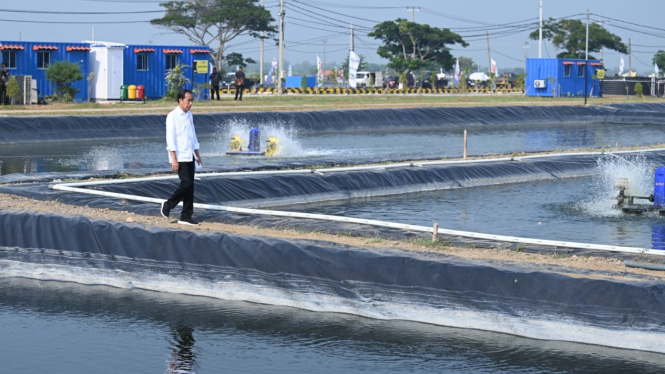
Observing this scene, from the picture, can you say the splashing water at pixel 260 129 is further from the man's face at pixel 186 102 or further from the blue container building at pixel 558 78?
the blue container building at pixel 558 78

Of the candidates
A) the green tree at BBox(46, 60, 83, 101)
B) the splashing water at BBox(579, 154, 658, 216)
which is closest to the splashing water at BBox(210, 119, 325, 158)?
the splashing water at BBox(579, 154, 658, 216)

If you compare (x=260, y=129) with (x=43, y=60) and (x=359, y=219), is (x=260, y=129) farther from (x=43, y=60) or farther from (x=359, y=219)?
(x=359, y=219)

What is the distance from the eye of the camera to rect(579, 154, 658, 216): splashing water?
18.7 m

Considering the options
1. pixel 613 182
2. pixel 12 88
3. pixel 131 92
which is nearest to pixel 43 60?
pixel 131 92

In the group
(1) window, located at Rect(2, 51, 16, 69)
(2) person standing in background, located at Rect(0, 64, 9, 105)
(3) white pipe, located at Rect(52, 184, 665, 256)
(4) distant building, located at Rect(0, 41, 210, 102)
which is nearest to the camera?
(3) white pipe, located at Rect(52, 184, 665, 256)

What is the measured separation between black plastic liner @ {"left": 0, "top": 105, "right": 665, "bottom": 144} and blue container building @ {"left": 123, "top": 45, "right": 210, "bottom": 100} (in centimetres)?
1060

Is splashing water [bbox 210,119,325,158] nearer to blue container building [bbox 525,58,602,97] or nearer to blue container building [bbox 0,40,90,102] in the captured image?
blue container building [bbox 0,40,90,102]

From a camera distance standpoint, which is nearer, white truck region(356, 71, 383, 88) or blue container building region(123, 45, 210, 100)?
blue container building region(123, 45, 210, 100)

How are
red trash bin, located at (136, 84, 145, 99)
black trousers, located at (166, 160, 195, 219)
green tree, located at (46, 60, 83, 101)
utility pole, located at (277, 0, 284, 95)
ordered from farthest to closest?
1. utility pole, located at (277, 0, 284, 95)
2. red trash bin, located at (136, 84, 145, 99)
3. green tree, located at (46, 60, 83, 101)
4. black trousers, located at (166, 160, 195, 219)

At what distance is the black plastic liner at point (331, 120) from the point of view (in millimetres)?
30141

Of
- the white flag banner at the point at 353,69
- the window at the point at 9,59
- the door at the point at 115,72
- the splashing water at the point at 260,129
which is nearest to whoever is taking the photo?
the splashing water at the point at 260,129

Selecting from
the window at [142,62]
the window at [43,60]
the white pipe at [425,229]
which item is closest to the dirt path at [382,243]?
the white pipe at [425,229]

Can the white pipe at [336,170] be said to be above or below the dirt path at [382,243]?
above

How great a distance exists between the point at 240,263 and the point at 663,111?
41.4 m
